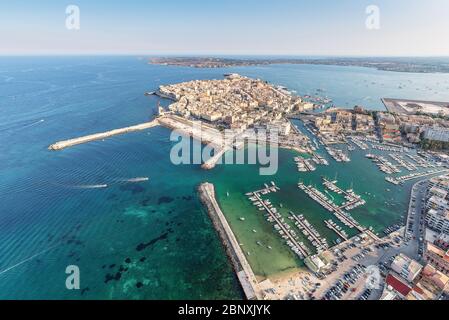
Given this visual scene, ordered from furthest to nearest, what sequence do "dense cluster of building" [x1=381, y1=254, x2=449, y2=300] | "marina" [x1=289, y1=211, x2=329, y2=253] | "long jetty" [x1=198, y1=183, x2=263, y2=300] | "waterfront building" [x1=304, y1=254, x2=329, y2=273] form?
"marina" [x1=289, y1=211, x2=329, y2=253], "waterfront building" [x1=304, y1=254, x2=329, y2=273], "long jetty" [x1=198, y1=183, x2=263, y2=300], "dense cluster of building" [x1=381, y1=254, x2=449, y2=300]

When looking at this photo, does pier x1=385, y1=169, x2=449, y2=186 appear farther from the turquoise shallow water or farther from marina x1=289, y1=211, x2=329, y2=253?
marina x1=289, y1=211, x2=329, y2=253

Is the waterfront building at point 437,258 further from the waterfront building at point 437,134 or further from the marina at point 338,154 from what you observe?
the waterfront building at point 437,134

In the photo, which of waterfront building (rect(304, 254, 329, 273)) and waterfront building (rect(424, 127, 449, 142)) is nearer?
waterfront building (rect(304, 254, 329, 273))

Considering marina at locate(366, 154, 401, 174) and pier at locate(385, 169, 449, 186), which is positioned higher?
marina at locate(366, 154, 401, 174)

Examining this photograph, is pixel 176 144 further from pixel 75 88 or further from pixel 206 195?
pixel 75 88

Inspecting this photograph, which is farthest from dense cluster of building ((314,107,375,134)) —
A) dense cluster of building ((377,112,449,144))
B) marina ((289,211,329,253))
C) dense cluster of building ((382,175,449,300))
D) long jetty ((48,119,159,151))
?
long jetty ((48,119,159,151))

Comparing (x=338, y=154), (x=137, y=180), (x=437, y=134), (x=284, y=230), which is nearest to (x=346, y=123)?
(x=437, y=134)
